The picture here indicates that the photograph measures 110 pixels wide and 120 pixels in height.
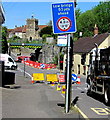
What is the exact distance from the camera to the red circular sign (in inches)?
483

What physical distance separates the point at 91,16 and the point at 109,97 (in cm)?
6458

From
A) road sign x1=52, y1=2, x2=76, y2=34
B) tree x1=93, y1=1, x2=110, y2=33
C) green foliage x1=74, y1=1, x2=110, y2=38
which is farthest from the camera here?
green foliage x1=74, y1=1, x2=110, y2=38

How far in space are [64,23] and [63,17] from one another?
0.26 metres

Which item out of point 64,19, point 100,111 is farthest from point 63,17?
point 100,111

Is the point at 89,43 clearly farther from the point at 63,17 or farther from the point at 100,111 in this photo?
the point at 63,17

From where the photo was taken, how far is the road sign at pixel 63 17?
1216 cm

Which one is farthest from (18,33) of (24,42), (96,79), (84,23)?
(96,79)

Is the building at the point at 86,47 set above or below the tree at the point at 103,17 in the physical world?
below

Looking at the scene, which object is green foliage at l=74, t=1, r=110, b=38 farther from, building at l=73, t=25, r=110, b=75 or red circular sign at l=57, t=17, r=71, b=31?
red circular sign at l=57, t=17, r=71, b=31

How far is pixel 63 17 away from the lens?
1224 cm

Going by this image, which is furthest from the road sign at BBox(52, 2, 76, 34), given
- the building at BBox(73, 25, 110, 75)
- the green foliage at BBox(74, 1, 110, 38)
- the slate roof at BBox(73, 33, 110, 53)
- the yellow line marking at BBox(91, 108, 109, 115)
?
the green foliage at BBox(74, 1, 110, 38)

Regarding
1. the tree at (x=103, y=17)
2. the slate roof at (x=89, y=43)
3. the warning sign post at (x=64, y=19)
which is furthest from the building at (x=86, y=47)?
the warning sign post at (x=64, y=19)

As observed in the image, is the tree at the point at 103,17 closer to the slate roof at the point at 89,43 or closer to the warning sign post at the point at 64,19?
the slate roof at the point at 89,43

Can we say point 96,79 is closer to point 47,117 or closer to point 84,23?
point 47,117
